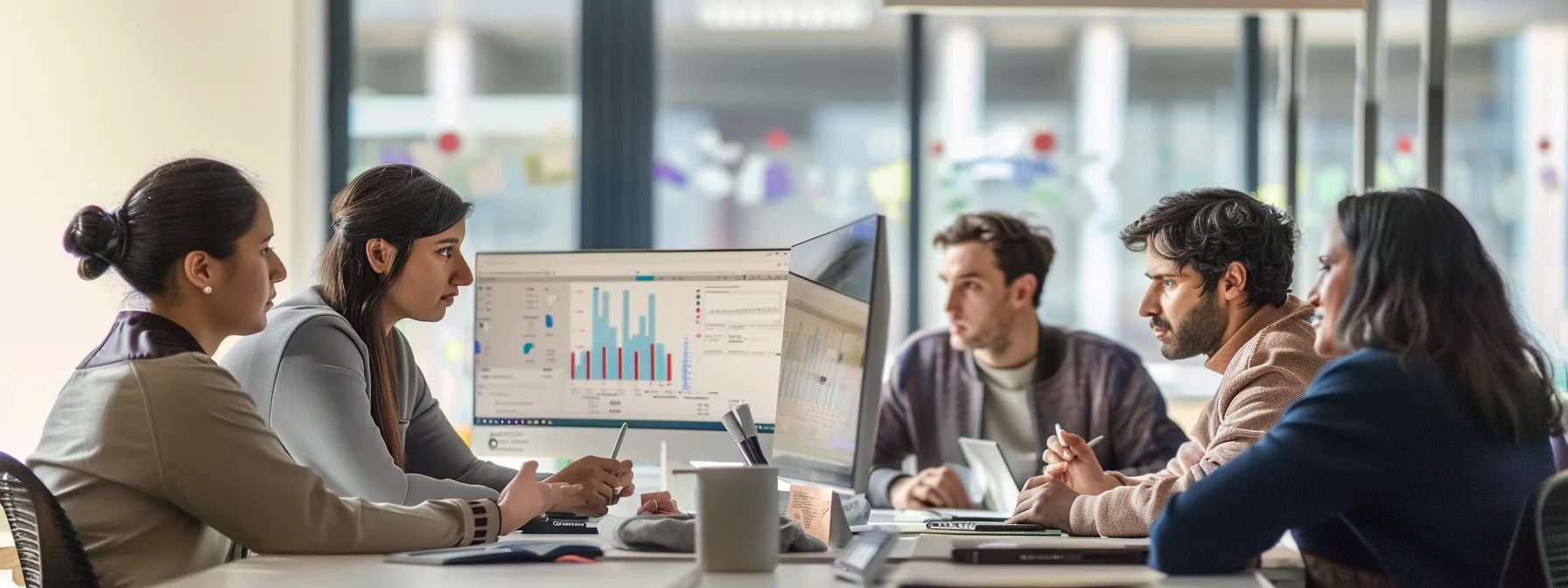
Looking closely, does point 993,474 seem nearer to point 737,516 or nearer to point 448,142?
point 737,516

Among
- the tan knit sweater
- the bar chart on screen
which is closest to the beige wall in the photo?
the bar chart on screen

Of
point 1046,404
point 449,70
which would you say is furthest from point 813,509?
point 449,70

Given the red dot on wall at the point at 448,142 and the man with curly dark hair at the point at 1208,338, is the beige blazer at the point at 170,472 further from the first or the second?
the red dot on wall at the point at 448,142

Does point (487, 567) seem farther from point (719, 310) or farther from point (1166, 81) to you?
point (1166, 81)

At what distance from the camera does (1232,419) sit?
6.13ft

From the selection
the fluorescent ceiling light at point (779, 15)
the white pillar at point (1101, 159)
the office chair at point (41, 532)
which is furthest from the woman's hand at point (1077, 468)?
the fluorescent ceiling light at point (779, 15)

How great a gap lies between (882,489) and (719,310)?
2.42ft

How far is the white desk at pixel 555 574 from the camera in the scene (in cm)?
139

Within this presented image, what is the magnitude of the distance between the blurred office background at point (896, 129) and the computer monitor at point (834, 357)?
2.41m

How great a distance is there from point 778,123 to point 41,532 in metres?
3.04

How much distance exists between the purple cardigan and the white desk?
130 centimetres

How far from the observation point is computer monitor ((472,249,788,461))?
228 centimetres

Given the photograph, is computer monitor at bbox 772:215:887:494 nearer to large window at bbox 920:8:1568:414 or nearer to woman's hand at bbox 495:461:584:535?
woman's hand at bbox 495:461:584:535

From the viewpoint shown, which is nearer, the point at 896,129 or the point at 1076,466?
the point at 1076,466
